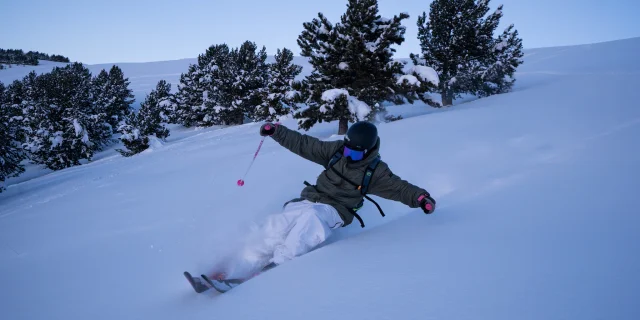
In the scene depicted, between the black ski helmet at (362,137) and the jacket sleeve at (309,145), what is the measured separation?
1.57 feet

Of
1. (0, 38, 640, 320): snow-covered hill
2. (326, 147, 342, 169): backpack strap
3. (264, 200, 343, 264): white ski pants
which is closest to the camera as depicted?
(0, 38, 640, 320): snow-covered hill

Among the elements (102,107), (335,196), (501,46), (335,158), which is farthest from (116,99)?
(335,196)

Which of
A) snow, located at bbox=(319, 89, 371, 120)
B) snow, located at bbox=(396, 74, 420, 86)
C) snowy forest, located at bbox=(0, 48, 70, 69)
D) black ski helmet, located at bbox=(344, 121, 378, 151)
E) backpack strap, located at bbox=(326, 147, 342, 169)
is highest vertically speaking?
snowy forest, located at bbox=(0, 48, 70, 69)

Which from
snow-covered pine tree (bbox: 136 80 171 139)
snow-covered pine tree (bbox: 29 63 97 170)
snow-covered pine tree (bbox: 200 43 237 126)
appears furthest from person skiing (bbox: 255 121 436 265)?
snow-covered pine tree (bbox: 29 63 97 170)

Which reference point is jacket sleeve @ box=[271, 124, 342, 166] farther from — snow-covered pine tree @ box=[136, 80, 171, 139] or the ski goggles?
snow-covered pine tree @ box=[136, 80, 171, 139]

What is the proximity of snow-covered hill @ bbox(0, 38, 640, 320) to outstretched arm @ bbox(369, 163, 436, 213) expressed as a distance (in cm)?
21

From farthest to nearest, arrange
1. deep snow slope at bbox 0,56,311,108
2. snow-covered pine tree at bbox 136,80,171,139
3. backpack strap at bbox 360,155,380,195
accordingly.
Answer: deep snow slope at bbox 0,56,311,108 → snow-covered pine tree at bbox 136,80,171,139 → backpack strap at bbox 360,155,380,195

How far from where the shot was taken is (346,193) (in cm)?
345

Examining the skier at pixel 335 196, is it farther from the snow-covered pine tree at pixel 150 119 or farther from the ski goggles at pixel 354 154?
the snow-covered pine tree at pixel 150 119

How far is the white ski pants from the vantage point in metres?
2.94

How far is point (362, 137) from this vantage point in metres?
3.15

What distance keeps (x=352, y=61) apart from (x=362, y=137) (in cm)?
896

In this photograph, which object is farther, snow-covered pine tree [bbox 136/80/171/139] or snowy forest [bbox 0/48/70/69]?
snowy forest [bbox 0/48/70/69]

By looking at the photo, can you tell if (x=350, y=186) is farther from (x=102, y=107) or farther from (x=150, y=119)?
(x=102, y=107)
